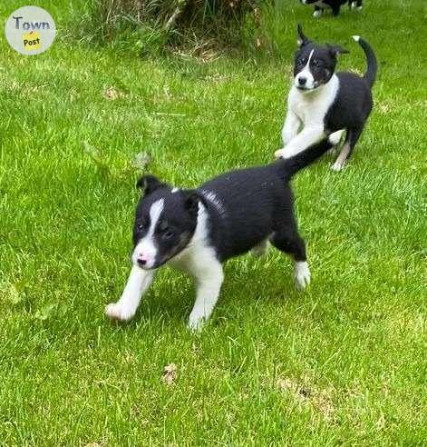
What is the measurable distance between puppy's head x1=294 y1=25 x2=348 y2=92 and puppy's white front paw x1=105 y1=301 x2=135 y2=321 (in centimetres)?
300

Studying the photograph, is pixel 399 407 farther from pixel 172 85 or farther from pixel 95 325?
pixel 172 85

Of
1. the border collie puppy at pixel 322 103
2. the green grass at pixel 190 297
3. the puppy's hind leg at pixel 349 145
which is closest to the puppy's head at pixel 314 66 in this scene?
the border collie puppy at pixel 322 103

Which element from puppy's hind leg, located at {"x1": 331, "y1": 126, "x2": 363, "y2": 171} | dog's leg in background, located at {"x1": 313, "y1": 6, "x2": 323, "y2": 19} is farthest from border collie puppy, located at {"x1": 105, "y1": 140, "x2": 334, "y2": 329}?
dog's leg in background, located at {"x1": 313, "y1": 6, "x2": 323, "y2": 19}

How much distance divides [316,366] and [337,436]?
18.7 inches

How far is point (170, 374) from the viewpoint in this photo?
10.4 ft

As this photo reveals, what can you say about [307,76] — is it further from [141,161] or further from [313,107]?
[141,161]

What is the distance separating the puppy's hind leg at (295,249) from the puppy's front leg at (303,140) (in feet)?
5.36

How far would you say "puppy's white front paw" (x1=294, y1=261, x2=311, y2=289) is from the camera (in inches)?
157

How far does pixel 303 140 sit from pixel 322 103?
1.32 ft

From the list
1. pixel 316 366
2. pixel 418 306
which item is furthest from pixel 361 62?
pixel 316 366

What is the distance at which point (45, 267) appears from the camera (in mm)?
3885
